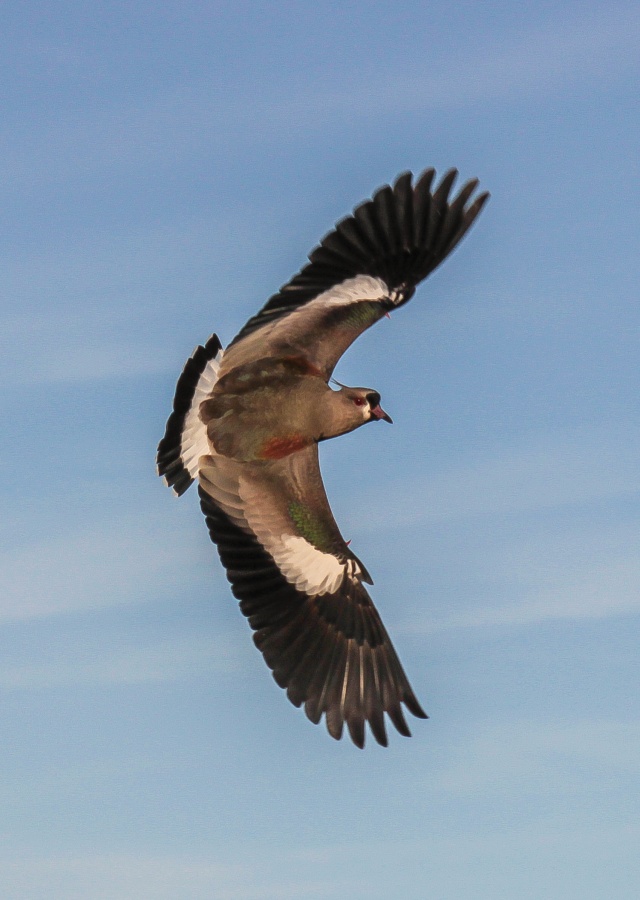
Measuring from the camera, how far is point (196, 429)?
1130cm

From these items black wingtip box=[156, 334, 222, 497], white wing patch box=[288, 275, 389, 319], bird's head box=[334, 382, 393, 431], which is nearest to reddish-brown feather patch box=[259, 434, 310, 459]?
bird's head box=[334, 382, 393, 431]

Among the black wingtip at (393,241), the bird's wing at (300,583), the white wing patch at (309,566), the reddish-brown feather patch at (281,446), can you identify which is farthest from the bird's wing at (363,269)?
the white wing patch at (309,566)

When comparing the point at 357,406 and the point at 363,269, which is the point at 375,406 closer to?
the point at 357,406

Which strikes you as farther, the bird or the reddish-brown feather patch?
the reddish-brown feather patch

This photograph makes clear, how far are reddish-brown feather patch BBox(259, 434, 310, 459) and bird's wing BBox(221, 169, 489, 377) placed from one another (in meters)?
0.71

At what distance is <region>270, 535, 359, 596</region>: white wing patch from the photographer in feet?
36.8

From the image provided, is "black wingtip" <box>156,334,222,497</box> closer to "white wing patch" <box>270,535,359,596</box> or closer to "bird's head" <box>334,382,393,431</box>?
"white wing patch" <box>270,535,359,596</box>

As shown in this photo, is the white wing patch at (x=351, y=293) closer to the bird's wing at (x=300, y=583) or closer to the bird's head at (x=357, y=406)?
the bird's head at (x=357, y=406)

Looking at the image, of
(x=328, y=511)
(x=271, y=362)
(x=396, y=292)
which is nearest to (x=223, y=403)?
(x=271, y=362)

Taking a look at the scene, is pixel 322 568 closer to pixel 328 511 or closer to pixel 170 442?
pixel 328 511

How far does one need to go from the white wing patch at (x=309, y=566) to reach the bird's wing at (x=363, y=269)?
1482mm

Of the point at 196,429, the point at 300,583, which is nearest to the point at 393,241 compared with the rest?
the point at 196,429

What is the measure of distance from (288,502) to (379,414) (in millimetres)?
1152

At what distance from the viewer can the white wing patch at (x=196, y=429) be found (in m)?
11.3
